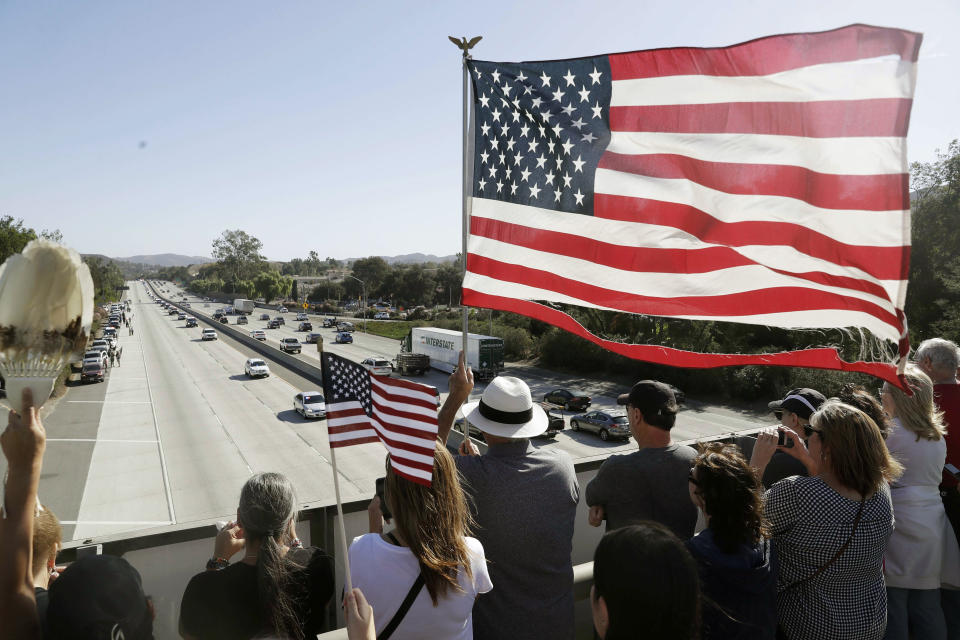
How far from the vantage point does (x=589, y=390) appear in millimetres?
38969

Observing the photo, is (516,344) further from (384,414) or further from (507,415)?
(384,414)

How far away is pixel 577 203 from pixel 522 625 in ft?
9.21

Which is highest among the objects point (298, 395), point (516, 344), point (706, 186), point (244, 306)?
point (706, 186)

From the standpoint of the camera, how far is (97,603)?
1.87 m

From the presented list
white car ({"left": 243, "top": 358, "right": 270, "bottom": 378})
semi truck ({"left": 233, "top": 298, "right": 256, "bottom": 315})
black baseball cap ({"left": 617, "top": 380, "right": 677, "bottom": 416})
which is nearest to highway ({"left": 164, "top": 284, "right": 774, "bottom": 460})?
white car ({"left": 243, "top": 358, "right": 270, "bottom": 378})

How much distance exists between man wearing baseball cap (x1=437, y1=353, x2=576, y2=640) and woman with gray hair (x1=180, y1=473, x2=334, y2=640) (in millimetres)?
762

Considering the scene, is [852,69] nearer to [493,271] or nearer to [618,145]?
[618,145]

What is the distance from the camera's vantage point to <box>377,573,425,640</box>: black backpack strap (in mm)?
2154

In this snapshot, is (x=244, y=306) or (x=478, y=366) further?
(x=244, y=306)

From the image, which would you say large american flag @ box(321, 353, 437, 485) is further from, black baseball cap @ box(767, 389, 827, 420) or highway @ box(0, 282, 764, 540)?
highway @ box(0, 282, 764, 540)

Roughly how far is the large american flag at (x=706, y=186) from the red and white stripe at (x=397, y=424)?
197 centimetres

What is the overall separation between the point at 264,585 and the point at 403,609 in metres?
0.59

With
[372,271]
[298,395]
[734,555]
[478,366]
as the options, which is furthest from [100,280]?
[734,555]

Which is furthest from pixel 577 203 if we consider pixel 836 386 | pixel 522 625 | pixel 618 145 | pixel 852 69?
pixel 836 386
